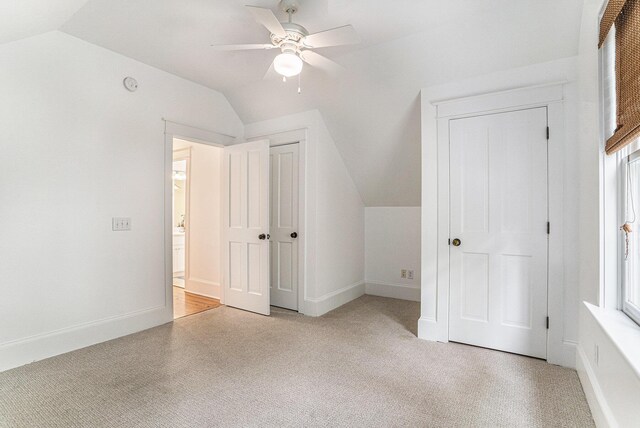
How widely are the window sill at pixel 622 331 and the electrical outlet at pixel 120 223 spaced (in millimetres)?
3658

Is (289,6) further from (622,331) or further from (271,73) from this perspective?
(622,331)

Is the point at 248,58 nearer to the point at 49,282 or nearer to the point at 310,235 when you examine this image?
the point at 310,235

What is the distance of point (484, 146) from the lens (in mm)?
2771

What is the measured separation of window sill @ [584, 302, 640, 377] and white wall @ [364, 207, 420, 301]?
8.14 ft

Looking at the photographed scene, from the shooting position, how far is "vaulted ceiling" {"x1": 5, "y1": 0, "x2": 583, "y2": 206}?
2.32 m

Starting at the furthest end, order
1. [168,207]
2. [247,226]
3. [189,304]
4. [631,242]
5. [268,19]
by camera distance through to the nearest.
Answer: [189,304] → [247,226] → [168,207] → [268,19] → [631,242]

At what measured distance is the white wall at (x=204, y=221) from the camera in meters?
4.50

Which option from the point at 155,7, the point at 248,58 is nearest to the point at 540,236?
the point at 248,58

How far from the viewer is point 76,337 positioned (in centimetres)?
277

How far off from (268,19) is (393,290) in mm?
3680

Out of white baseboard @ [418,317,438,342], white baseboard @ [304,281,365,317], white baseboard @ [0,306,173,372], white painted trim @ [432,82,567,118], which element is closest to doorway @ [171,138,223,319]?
white baseboard @ [0,306,173,372]

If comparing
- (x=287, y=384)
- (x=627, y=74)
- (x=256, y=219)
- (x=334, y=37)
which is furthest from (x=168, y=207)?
(x=627, y=74)

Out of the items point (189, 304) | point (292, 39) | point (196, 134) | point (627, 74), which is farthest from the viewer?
point (189, 304)

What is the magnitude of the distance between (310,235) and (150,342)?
1.89 meters
